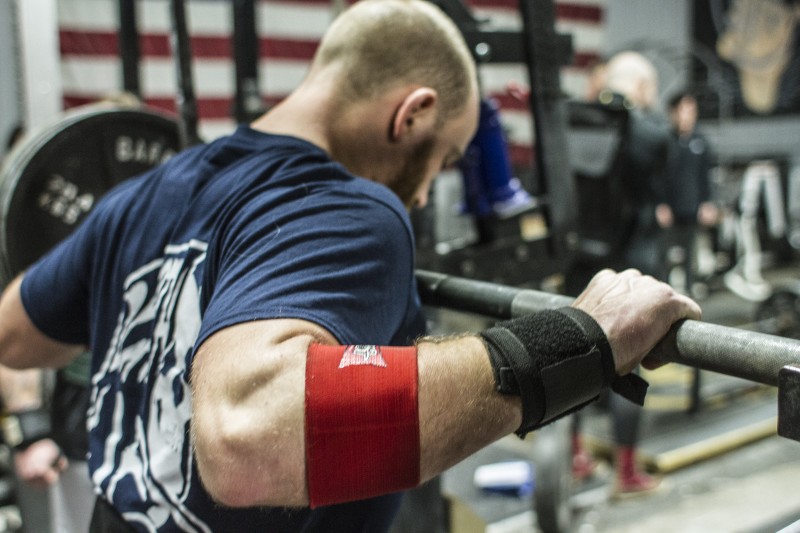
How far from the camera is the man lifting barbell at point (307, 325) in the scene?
0.66 m

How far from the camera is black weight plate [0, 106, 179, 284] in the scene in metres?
1.57

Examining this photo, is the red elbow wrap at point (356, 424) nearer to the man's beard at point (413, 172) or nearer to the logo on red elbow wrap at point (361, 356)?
the logo on red elbow wrap at point (361, 356)

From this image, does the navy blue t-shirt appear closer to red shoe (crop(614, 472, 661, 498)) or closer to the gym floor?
the gym floor

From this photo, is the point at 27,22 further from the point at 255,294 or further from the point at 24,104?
the point at 255,294

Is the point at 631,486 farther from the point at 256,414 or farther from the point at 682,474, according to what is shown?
the point at 256,414

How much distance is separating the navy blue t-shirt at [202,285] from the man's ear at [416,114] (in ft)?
0.43

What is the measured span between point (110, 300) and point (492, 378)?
0.57m

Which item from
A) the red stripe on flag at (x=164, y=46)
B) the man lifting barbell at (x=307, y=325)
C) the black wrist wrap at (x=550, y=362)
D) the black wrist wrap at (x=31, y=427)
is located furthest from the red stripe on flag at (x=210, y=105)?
the black wrist wrap at (x=550, y=362)

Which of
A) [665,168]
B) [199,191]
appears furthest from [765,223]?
[199,191]

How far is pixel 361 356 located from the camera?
67 cm

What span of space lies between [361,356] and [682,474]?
3241mm

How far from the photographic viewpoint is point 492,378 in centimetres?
69

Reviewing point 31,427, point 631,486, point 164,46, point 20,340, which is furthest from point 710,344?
point 164,46

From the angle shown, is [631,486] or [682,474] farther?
[682,474]
